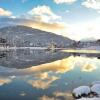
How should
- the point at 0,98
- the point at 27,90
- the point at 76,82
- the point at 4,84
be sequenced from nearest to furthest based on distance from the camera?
1. the point at 0,98
2. the point at 27,90
3. the point at 4,84
4. the point at 76,82

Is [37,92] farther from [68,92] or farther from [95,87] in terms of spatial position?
[95,87]

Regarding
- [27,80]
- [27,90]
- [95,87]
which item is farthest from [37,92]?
[27,80]

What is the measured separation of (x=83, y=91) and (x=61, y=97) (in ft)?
7.60

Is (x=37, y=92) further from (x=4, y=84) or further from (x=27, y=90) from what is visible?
(x=4, y=84)

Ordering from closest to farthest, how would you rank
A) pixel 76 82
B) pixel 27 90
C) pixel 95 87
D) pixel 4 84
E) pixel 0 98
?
pixel 0 98, pixel 95 87, pixel 27 90, pixel 4 84, pixel 76 82

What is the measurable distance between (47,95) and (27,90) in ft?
11.3

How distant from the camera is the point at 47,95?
88.5 feet

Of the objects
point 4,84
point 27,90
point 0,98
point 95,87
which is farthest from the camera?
point 4,84

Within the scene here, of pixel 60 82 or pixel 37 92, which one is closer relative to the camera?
pixel 37 92

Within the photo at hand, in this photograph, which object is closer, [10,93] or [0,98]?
[0,98]

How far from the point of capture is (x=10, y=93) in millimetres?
28188

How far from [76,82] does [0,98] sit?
12.9 m

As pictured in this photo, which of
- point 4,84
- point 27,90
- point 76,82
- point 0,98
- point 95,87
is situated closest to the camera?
point 0,98

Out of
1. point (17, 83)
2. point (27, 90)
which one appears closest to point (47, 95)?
point (27, 90)
